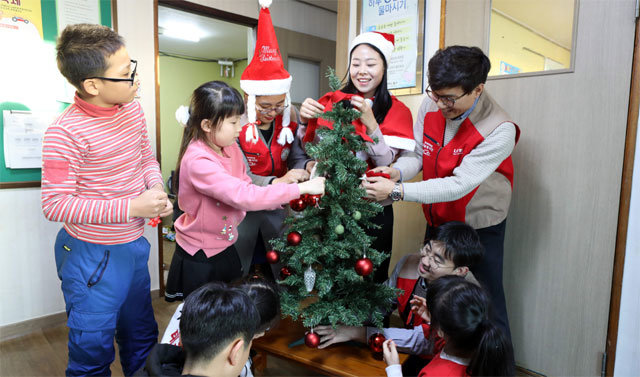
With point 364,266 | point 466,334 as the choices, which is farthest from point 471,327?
point 364,266

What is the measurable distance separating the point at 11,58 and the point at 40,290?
1.32 metres

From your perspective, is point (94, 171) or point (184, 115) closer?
point (94, 171)

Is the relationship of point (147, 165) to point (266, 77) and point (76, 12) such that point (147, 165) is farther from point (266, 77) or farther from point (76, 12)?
point (76, 12)

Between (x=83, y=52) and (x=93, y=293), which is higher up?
(x=83, y=52)

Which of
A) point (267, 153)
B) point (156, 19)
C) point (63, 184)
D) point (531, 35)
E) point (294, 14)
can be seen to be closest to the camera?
point (63, 184)

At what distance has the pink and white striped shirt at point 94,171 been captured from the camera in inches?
45.9

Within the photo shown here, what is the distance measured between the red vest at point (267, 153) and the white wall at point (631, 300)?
153cm

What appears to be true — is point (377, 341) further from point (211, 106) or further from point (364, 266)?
point (211, 106)


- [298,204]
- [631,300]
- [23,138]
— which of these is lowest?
[631,300]

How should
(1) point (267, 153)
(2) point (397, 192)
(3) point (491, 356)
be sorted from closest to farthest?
(3) point (491, 356) < (2) point (397, 192) < (1) point (267, 153)

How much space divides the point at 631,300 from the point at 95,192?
2.22m

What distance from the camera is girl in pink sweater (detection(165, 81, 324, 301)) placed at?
1.37 metres

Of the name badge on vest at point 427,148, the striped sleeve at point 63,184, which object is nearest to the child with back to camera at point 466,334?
the name badge on vest at point 427,148

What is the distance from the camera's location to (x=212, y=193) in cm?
140
